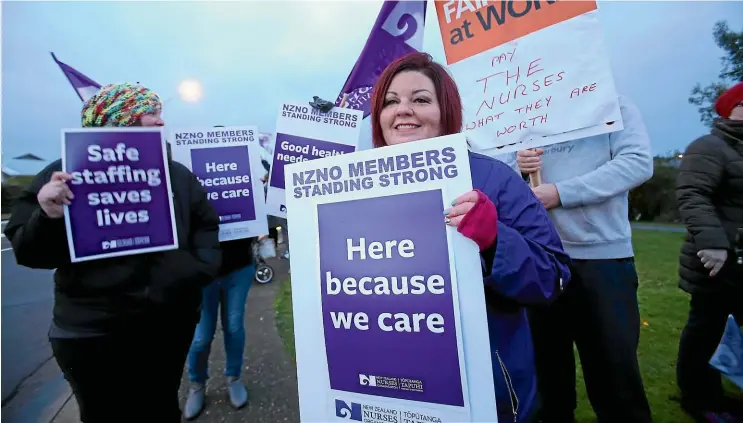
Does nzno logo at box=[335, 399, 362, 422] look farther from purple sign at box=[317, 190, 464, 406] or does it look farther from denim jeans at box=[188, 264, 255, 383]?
denim jeans at box=[188, 264, 255, 383]

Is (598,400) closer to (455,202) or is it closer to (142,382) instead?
(455,202)

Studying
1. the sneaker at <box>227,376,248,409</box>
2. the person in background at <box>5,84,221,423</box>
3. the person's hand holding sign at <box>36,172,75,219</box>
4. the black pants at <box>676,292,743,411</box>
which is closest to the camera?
the person's hand holding sign at <box>36,172,75,219</box>

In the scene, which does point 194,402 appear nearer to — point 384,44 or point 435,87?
point 435,87

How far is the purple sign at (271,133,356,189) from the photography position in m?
2.86

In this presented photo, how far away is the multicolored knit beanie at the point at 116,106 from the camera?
6.22 ft

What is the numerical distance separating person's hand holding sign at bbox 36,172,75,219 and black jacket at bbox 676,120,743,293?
3.17 m

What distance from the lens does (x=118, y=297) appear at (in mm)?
1795

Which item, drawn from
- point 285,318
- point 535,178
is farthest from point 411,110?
point 285,318

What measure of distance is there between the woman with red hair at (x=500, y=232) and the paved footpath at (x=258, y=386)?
222cm

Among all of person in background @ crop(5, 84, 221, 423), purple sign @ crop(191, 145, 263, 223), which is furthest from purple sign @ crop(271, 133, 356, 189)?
person in background @ crop(5, 84, 221, 423)

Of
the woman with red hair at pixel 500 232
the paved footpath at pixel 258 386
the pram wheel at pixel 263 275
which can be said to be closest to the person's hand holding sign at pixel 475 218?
the woman with red hair at pixel 500 232

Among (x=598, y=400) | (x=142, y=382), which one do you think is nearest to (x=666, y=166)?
(x=598, y=400)

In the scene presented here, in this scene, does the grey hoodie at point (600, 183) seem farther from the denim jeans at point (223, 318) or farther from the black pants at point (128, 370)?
the denim jeans at point (223, 318)

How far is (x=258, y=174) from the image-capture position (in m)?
2.76
